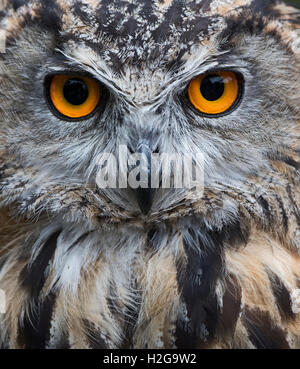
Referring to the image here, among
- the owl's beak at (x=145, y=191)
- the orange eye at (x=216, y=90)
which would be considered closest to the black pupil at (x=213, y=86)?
the orange eye at (x=216, y=90)

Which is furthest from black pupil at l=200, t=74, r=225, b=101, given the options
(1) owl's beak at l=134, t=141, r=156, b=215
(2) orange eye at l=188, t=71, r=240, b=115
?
(1) owl's beak at l=134, t=141, r=156, b=215

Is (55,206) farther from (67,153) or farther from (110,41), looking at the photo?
(110,41)

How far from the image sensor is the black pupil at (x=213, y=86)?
206 centimetres

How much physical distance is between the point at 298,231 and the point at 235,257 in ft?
0.63

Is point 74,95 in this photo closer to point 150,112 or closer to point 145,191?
point 150,112

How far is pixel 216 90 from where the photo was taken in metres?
2.07

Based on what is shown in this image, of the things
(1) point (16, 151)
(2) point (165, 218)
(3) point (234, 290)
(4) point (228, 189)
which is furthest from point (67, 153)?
(3) point (234, 290)

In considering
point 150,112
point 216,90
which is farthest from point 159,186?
point 216,90

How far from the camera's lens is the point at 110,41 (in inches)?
76.7

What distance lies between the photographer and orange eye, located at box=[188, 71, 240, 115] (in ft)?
6.74

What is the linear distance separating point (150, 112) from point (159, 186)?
0.66ft

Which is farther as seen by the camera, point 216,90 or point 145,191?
point 216,90

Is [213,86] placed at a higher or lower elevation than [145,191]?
higher

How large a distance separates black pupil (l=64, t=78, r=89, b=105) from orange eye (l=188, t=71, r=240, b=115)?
287 mm
